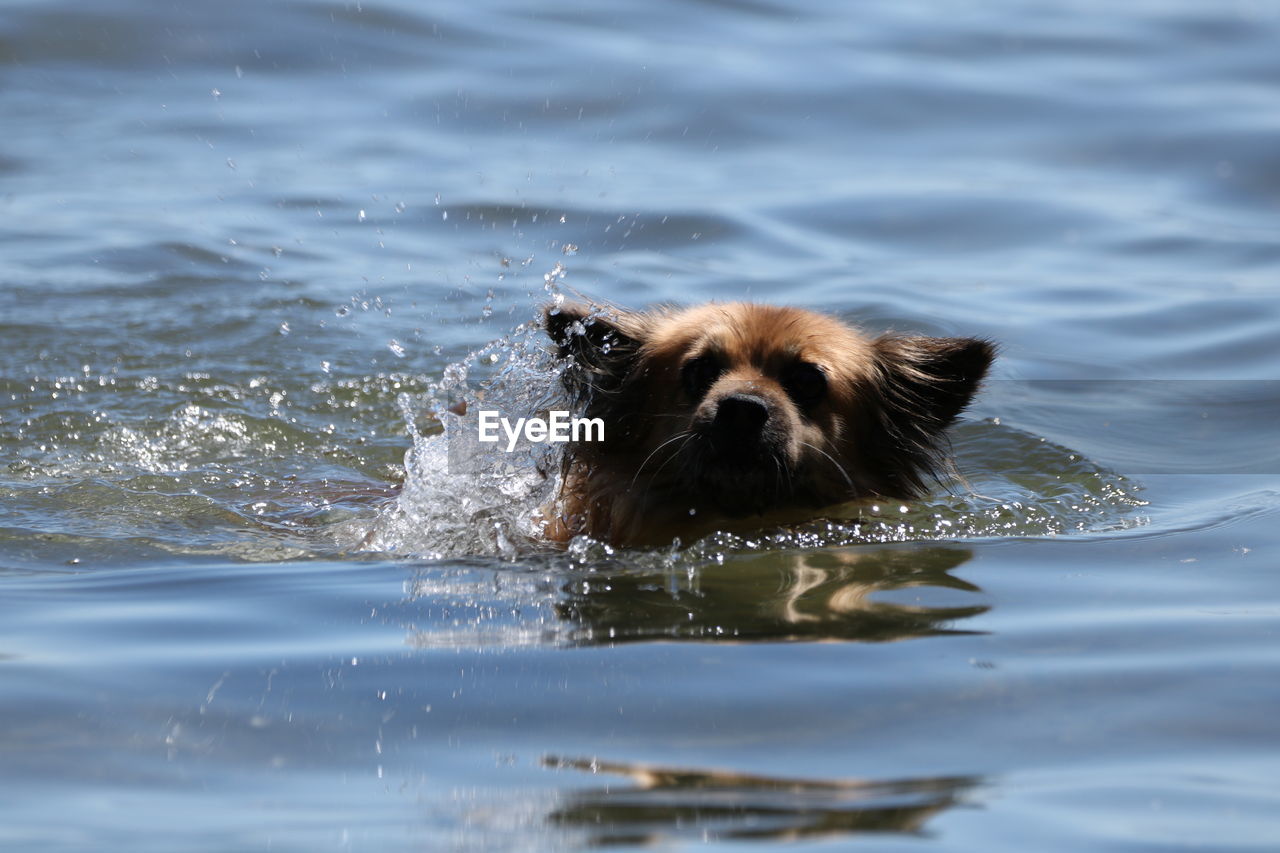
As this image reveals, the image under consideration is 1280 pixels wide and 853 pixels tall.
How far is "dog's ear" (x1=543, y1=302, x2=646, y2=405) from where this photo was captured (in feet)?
19.2

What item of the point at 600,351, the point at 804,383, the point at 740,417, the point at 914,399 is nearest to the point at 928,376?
the point at 914,399

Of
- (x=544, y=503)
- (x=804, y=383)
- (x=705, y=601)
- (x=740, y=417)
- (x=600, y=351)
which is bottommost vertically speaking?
(x=705, y=601)

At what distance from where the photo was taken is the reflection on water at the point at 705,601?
4.12 m

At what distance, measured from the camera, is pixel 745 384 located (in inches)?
211

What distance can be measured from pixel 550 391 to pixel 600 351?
0.33 m

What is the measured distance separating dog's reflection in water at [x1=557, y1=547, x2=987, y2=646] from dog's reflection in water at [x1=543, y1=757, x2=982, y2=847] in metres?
0.97

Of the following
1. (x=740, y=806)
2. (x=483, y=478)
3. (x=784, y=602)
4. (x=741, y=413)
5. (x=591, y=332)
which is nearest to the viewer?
(x=740, y=806)

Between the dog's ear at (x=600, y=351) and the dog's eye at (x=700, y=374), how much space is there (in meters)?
0.36

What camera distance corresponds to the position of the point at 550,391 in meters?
6.13

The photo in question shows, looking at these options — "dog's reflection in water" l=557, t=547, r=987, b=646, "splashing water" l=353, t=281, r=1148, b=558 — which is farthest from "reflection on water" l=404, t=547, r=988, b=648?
"splashing water" l=353, t=281, r=1148, b=558

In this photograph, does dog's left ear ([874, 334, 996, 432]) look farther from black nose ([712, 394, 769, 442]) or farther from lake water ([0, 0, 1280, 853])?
black nose ([712, 394, 769, 442])

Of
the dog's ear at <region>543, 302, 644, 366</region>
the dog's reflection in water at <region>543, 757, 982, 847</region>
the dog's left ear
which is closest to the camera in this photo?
the dog's reflection in water at <region>543, 757, 982, 847</region>

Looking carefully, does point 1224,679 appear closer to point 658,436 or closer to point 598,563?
point 598,563

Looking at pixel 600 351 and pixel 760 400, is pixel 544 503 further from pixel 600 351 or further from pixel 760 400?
pixel 760 400
